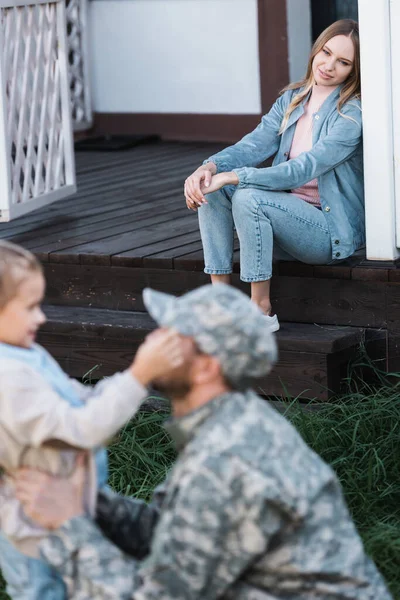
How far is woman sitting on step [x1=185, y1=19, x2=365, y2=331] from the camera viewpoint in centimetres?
388

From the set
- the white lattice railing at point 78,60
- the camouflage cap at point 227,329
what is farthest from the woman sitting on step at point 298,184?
the white lattice railing at point 78,60

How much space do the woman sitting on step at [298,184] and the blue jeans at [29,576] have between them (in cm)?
175

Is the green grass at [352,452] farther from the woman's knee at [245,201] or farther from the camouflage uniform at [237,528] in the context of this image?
the camouflage uniform at [237,528]

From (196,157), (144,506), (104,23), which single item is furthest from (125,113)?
(144,506)

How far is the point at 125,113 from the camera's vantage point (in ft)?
25.9

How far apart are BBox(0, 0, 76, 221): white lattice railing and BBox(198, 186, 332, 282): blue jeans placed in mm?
1380

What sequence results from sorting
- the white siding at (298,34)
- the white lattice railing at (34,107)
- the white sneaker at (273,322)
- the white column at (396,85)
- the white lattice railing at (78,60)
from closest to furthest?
the white column at (396,85) → the white sneaker at (273,322) → the white lattice railing at (34,107) → the white siding at (298,34) → the white lattice railing at (78,60)

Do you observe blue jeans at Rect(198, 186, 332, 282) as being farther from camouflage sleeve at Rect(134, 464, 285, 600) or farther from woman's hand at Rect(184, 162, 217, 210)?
camouflage sleeve at Rect(134, 464, 285, 600)

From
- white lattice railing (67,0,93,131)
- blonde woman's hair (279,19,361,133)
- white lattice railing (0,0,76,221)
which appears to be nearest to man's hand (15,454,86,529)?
blonde woman's hair (279,19,361,133)

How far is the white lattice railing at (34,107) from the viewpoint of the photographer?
5.07 meters

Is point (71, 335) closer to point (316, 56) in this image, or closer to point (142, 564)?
point (316, 56)

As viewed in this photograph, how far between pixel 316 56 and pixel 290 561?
2414 mm

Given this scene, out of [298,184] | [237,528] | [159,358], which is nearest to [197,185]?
[298,184]

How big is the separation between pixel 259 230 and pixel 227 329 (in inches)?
70.4
